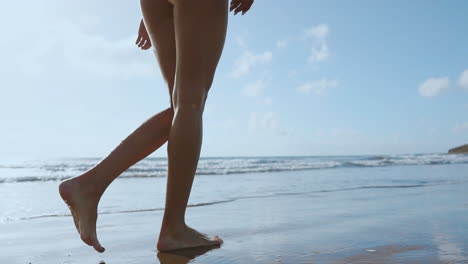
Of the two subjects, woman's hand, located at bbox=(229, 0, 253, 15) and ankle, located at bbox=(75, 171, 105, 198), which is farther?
woman's hand, located at bbox=(229, 0, 253, 15)

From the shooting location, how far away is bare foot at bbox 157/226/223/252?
5.45ft

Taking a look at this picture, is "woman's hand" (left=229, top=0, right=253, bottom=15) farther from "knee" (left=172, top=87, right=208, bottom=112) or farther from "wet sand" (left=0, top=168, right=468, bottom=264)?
"wet sand" (left=0, top=168, right=468, bottom=264)

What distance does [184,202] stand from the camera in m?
1.68

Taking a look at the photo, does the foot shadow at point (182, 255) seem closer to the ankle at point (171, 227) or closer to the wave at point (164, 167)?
the ankle at point (171, 227)

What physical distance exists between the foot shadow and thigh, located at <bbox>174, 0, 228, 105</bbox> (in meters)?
0.54

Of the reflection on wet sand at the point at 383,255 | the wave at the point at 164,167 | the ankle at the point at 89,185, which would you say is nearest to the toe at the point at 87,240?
the ankle at the point at 89,185

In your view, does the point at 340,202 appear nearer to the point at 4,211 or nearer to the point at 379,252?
the point at 379,252

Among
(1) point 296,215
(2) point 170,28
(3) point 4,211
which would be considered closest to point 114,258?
(2) point 170,28

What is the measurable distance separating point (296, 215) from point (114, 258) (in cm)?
128

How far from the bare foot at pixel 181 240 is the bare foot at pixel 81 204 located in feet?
0.79

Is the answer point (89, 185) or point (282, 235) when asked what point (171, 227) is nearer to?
point (89, 185)

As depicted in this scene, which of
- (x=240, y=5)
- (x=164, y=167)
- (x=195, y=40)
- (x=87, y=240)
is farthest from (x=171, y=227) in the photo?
(x=164, y=167)

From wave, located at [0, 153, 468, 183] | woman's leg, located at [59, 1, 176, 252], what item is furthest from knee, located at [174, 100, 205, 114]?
wave, located at [0, 153, 468, 183]

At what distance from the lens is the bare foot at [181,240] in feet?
5.45
